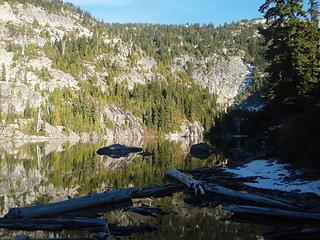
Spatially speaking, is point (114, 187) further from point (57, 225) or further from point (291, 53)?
point (291, 53)

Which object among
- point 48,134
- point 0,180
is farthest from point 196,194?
point 48,134

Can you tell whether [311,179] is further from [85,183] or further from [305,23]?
[305,23]

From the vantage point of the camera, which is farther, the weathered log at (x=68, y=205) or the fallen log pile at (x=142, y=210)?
the weathered log at (x=68, y=205)

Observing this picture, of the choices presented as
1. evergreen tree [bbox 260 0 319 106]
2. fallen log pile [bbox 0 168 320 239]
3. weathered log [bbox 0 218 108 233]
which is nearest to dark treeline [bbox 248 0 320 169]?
evergreen tree [bbox 260 0 319 106]

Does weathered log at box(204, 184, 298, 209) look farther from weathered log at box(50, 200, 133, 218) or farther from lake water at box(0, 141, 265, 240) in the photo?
weathered log at box(50, 200, 133, 218)

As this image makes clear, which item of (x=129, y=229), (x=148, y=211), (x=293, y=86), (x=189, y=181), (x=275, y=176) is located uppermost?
(x=293, y=86)

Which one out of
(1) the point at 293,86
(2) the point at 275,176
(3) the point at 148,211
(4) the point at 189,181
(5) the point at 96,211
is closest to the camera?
(3) the point at 148,211

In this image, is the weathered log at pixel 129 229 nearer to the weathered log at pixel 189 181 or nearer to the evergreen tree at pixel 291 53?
the weathered log at pixel 189 181

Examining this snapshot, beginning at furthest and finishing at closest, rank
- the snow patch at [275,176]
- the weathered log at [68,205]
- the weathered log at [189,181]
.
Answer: the weathered log at [189,181] < the snow patch at [275,176] < the weathered log at [68,205]

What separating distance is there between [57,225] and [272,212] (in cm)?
1033

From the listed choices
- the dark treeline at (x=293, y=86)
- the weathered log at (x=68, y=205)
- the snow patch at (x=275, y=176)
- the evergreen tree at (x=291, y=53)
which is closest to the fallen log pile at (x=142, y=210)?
the weathered log at (x=68, y=205)

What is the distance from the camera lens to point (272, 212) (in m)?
21.2

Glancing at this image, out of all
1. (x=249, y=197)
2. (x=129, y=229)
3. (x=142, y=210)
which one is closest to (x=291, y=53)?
(x=249, y=197)

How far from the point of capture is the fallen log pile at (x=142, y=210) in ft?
64.4
